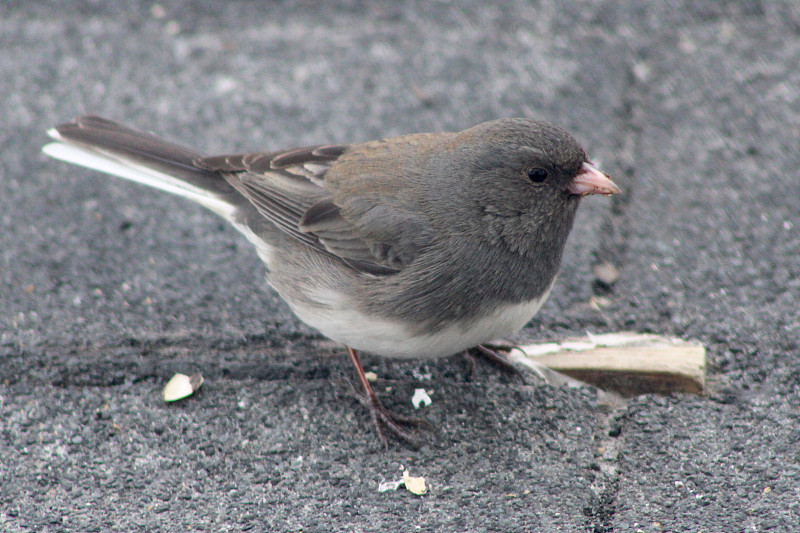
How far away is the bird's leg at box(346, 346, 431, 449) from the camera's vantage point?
2.43 meters

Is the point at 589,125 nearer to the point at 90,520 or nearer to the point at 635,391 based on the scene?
the point at 635,391

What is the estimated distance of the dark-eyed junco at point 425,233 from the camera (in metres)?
2.33

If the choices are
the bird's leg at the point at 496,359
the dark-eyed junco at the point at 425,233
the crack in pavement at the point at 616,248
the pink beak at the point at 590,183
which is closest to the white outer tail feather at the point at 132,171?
the dark-eyed junco at the point at 425,233

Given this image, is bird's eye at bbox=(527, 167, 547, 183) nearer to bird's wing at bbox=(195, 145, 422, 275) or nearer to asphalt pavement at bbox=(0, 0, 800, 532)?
bird's wing at bbox=(195, 145, 422, 275)

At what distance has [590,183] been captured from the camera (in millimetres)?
2377

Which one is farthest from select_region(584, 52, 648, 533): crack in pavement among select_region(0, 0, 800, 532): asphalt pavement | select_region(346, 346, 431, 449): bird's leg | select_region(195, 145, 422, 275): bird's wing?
select_region(195, 145, 422, 275): bird's wing

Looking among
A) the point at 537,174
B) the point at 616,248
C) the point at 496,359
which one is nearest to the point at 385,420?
the point at 496,359

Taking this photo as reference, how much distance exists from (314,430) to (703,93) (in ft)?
7.66

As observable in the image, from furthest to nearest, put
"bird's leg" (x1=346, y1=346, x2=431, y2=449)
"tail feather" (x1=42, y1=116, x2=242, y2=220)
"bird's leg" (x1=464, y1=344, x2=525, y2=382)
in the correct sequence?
1. "tail feather" (x1=42, y1=116, x2=242, y2=220)
2. "bird's leg" (x1=464, y1=344, x2=525, y2=382)
3. "bird's leg" (x1=346, y1=346, x2=431, y2=449)

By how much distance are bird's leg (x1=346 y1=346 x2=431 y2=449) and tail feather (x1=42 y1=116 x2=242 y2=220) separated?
794mm

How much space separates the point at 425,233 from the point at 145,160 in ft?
3.46

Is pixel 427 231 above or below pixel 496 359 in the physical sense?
above

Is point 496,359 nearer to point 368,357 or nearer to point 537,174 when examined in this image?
point 368,357

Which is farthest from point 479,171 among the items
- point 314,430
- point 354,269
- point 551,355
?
point 314,430
